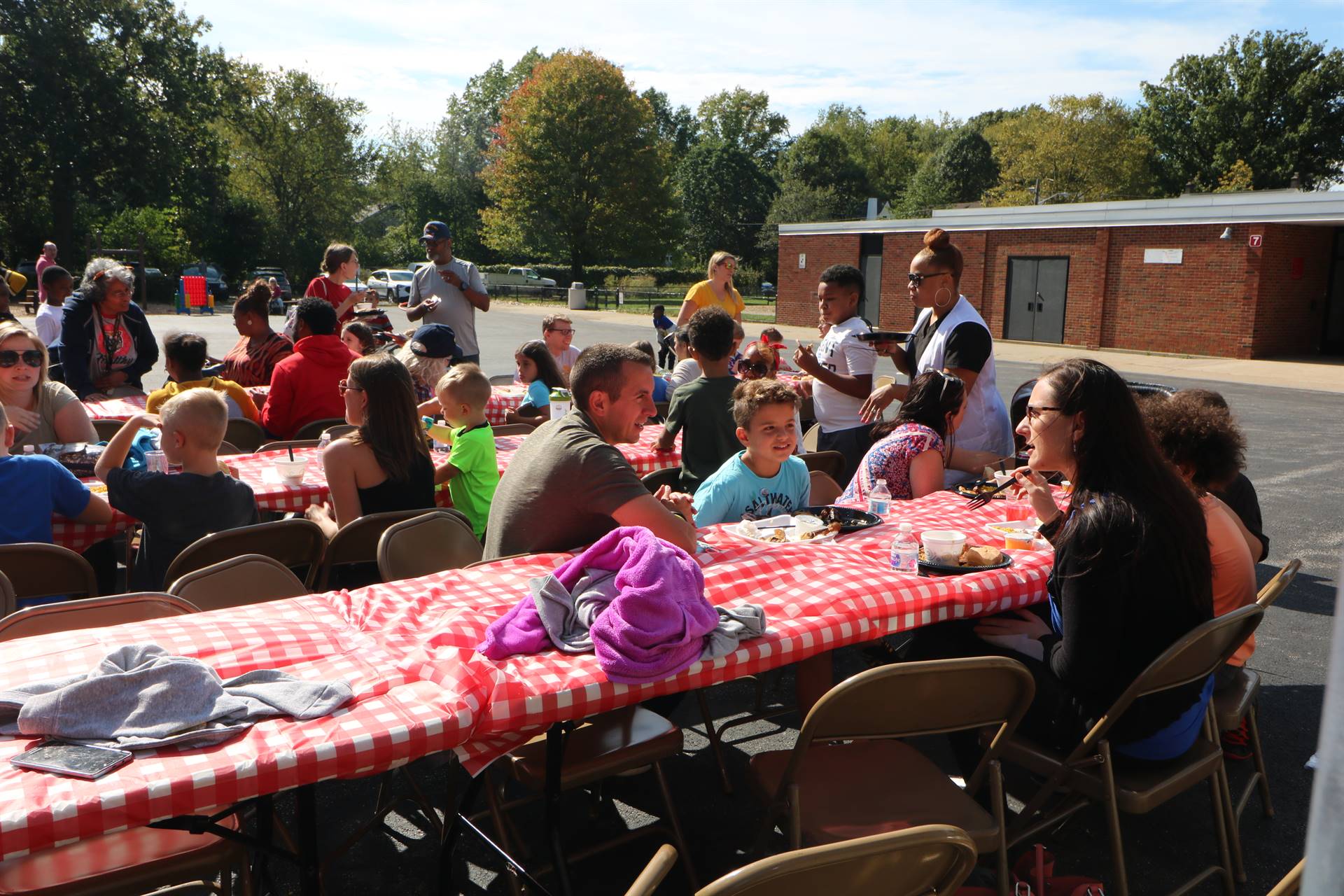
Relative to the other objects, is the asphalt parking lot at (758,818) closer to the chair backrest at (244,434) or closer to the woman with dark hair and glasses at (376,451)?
the woman with dark hair and glasses at (376,451)

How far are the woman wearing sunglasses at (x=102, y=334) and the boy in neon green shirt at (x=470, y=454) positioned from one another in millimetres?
3498

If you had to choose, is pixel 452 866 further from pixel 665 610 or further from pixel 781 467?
pixel 781 467

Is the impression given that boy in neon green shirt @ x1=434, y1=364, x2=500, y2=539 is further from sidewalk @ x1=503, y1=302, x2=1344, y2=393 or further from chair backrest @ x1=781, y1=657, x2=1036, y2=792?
sidewalk @ x1=503, y1=302, x2=1344, y2=393

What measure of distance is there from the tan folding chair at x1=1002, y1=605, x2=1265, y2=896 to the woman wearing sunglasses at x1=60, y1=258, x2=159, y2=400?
675cm

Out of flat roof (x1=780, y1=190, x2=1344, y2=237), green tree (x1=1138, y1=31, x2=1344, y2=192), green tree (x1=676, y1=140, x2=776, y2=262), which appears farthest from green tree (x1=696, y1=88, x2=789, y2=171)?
flat roof (x1=780, y1=190, x2=1344, y2=237)

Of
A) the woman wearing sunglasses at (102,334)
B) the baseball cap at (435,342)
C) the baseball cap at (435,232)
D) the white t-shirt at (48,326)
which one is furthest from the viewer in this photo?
the white t-shirt at (48,326)

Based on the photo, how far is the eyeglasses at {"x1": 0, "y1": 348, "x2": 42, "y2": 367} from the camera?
190 inches

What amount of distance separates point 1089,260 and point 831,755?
2553 centimetres

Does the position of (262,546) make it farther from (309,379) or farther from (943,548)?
(309,379)

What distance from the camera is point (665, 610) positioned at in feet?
7.85

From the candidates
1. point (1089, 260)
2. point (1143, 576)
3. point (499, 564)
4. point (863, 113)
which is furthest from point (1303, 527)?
point (863, 113)

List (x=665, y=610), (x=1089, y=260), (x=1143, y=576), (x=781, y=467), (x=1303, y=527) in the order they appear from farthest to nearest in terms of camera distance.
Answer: (x=1089, y=260)
(x=1303, y=527)
(x=781, y=467)
(x=1143, y=576)
(x=665, y=610)

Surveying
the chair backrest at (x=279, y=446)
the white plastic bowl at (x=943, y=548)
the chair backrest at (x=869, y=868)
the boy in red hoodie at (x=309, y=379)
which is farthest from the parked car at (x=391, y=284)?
the chair backrest at (x=869, y=868)

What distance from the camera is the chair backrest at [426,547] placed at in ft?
11.3
